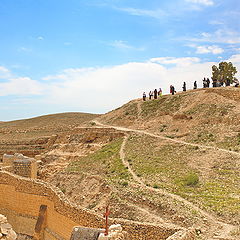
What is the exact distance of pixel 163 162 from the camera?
19531mm

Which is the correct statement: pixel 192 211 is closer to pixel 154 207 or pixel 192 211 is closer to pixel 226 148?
pixel 154 207

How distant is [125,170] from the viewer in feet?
62.9

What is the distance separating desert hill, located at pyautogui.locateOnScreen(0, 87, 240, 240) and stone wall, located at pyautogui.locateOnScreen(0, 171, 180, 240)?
239cm

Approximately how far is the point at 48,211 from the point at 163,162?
8.48 metres

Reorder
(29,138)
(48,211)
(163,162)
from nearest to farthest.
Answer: (48,211) < (163,162) < (29,138)

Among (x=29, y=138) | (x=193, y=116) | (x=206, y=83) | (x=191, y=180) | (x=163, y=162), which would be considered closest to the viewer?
(x=191, y=180)

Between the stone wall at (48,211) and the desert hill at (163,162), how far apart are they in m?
2.39

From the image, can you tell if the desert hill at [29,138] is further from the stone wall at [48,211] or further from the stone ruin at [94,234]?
the stone ruin at [94,234]

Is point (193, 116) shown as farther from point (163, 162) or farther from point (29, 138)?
point (29, 138)

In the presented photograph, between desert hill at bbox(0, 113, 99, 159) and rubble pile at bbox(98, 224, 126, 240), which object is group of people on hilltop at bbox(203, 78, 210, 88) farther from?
rubble pile at bbox(98, 224, 126, 240)

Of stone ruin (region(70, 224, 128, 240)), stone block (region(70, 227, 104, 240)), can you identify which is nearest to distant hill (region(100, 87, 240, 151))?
stone ruin (region(70, 224, 128, 240))

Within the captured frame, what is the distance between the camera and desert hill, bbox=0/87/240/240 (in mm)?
12742

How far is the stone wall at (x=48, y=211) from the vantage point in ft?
30.2

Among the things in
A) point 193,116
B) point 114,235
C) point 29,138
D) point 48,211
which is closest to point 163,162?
point 48,211
